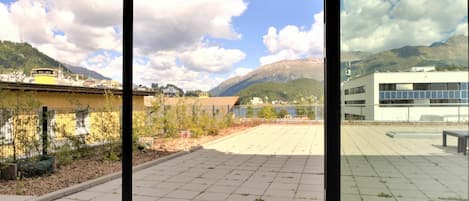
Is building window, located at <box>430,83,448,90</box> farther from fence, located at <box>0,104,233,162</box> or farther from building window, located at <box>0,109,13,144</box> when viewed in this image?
building window, located at <box>0,109,13,144</box>

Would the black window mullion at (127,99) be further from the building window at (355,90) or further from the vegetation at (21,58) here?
the vegetation at (21,58)

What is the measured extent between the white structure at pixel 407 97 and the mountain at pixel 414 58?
0.03 metres

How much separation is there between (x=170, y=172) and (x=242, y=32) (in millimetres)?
3725

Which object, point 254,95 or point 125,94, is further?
point 254,95

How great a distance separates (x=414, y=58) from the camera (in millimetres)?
1428

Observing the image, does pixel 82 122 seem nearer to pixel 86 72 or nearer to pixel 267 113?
pixel 86 72

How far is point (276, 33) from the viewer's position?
638 cm

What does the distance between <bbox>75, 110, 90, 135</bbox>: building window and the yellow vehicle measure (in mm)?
574

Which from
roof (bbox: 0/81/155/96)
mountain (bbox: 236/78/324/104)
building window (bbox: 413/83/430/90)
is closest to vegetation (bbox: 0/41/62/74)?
roof (bbox: 0/81/155/96)

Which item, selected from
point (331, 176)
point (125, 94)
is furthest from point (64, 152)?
point (331, 176)

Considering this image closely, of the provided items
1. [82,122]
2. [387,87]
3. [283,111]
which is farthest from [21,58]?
[283,111]

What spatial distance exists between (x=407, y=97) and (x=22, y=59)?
4.01m

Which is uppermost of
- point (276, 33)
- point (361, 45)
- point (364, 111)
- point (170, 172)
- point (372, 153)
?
point (276, 33)

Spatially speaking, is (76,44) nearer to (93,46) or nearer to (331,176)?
(93,46)
